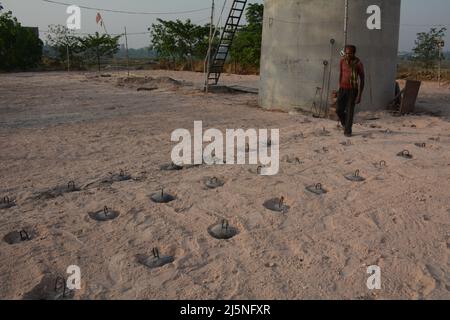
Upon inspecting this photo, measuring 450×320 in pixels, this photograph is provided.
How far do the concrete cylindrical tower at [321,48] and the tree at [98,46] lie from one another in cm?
2611

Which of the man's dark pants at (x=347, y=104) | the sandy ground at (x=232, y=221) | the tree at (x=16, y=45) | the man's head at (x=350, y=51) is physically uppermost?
the tree at (x=16, y=45)

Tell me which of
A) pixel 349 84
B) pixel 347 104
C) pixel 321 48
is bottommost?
pixel 347 104

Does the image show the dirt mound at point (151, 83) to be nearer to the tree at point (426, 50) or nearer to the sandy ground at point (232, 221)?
the sandy ground at point (232, 221)

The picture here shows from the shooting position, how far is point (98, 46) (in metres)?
32.7

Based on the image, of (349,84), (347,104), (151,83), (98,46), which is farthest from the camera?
(98,46)

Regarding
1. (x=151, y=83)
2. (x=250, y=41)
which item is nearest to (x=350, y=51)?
(x=151, y=83)

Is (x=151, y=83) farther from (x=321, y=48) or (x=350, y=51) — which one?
(x=350, y=51)

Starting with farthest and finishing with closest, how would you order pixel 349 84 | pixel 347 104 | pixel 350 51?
1. pixel 347 104
2. pixel 349 84
3. pixel 350 51

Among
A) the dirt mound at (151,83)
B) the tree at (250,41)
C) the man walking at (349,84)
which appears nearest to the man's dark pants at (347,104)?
the man walking at (349,84)

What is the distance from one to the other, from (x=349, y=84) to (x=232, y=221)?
13.5 feet

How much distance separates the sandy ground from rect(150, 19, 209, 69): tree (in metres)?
24.1

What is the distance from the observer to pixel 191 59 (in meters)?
29.5

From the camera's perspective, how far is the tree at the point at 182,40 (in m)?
29.5
